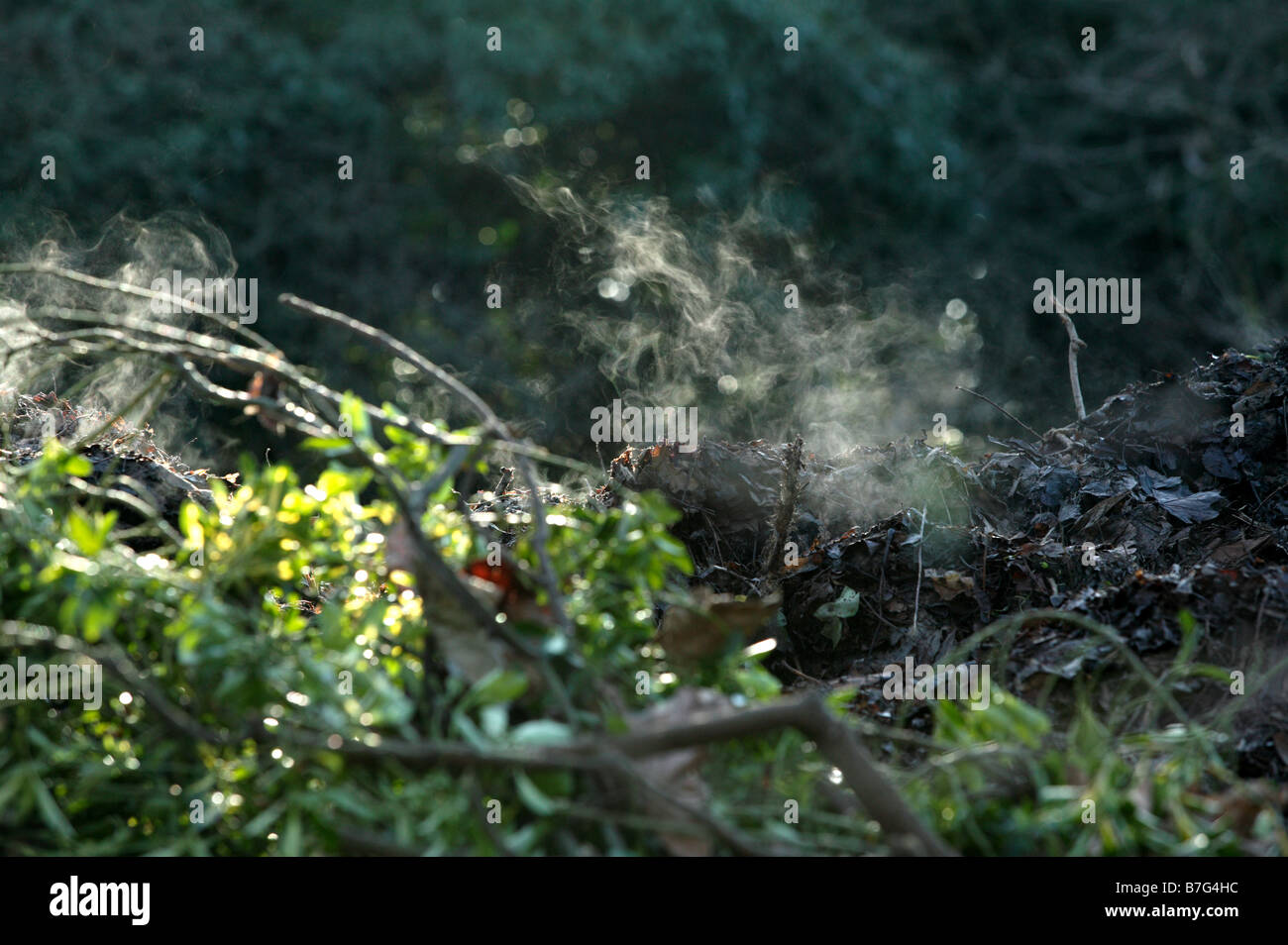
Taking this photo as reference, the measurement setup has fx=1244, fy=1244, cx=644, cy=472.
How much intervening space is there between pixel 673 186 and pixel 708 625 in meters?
8.06

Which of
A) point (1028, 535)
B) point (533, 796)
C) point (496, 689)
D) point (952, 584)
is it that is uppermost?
point (1028, 535)

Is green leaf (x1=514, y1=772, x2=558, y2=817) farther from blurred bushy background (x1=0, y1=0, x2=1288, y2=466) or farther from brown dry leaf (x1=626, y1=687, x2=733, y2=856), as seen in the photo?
blurred bushy background (x1=0, y1=0, x2=1288, y2=466)

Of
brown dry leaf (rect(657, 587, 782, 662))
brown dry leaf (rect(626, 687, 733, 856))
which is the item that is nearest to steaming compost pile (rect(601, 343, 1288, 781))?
brown dry leaf (rect(657, 587, 782, 662))

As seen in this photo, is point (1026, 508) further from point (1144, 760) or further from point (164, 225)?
point (164, 225)

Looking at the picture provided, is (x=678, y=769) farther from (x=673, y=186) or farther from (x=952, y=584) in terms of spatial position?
(x=673, y=186)

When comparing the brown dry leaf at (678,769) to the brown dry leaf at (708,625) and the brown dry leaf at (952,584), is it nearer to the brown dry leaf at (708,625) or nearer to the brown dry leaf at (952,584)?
the brown dry leaf at (708,625)

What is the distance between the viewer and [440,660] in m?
1.64

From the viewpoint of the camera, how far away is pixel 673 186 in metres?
9.44

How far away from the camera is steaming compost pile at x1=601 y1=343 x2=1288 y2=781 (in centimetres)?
219

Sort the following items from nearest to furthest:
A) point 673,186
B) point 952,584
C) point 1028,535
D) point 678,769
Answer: point 678,769, point 952,584, point 1028,535, point 673,186

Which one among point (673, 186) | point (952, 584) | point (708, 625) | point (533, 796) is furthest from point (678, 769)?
point (673, 186)

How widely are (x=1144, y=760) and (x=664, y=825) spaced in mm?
624

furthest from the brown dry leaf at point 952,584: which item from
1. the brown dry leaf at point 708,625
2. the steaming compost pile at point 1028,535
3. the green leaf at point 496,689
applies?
the green leaf at point 496,689
